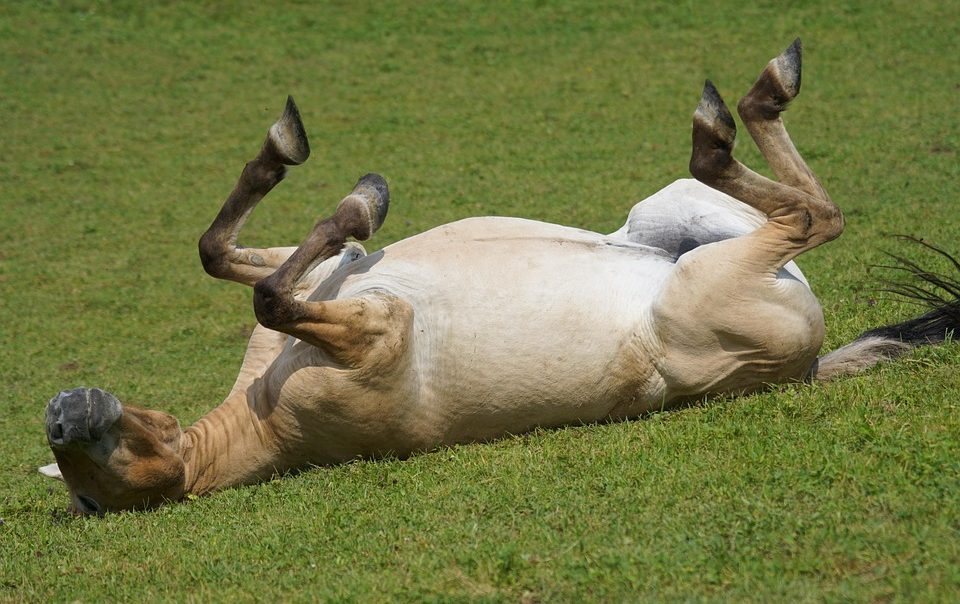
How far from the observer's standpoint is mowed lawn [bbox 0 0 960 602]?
12.3 feet

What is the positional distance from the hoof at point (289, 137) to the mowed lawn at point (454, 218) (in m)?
1.55

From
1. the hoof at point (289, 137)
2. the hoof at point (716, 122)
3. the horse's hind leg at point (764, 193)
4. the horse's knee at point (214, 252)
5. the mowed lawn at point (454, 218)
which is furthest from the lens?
the horse's knee at point (214, 252)

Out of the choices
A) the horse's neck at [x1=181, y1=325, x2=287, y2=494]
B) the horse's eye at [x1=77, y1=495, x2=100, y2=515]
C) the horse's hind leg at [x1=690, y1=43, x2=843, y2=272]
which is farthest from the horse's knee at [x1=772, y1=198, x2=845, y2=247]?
the horse's eye at [x1=77, y1=495, x2=100, y2=515]

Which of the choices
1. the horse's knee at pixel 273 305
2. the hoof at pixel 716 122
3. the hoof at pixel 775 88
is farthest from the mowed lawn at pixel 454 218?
the hoof at pixel 775 88

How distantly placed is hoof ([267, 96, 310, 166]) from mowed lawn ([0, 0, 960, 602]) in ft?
5.07

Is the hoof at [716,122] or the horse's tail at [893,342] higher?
the hoof at [716,122]

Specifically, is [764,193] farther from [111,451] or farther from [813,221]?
[111,451]

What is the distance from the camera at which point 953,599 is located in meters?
3.11

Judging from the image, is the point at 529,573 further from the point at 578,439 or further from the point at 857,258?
the point at 857,258

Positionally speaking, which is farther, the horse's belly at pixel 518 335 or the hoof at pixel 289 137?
the hoof at pixel 289 137

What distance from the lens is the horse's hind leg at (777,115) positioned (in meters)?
5.13

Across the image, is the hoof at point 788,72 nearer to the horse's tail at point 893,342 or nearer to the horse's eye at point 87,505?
the horse's tail at point 893,342

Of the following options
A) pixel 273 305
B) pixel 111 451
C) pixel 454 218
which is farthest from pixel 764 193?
A: pixel 454 218

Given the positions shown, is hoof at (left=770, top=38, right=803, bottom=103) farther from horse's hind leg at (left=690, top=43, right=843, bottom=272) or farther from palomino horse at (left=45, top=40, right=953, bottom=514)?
horse's hind leg at (left=690, top=43, right=843, bottom=272)
